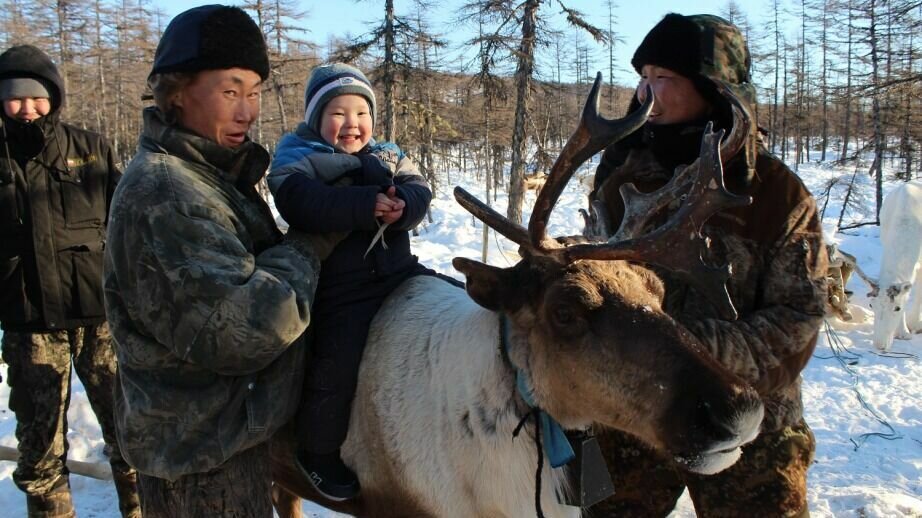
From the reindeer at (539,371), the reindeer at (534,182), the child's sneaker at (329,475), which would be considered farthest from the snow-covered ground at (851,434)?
the reindeer at (534,182)

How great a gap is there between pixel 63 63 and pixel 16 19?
2.96m

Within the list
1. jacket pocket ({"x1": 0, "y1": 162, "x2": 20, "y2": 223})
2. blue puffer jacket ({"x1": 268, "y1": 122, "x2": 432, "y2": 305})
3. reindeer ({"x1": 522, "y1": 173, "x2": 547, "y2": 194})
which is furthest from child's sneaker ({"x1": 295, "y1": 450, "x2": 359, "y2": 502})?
reindeer ({"x1": 522, "y1": 173, "x2": 547, "y2": 194})

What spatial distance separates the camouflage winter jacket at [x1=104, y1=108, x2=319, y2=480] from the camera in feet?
6.49

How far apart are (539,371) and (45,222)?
11.6ft

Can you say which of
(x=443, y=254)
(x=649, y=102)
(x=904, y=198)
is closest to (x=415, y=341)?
(x=649, y=102)

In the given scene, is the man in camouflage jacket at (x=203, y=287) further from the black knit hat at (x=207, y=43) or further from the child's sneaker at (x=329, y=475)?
the child's sneaker at (x=329, y=475)

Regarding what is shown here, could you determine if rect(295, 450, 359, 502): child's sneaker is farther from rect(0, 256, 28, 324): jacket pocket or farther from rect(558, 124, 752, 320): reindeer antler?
rect(0, 256, 28, 324): jacket pocket

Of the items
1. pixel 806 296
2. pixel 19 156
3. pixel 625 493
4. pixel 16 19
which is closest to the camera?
pixel 806 296

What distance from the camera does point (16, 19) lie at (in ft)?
99.1

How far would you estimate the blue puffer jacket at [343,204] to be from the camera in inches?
98.1

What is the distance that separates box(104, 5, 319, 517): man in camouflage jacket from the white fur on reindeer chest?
0.41 meters

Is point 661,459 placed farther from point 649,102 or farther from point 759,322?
point 649,102

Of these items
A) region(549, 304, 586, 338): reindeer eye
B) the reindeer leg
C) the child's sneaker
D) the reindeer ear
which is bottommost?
the reindeer leg

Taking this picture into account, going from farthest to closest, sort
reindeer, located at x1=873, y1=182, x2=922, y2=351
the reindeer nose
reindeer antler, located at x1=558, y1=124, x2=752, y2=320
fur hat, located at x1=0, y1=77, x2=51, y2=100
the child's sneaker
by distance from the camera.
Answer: reindeer, located at x1=873, y1=182, x2=922, y2=351, fur hat, located at x1=0, y1=77, x2=51, y2=100, the child's sneaker, reindeer antler, located at x1=558, y1=124, x2=752, y2=320, the reindeer nose
